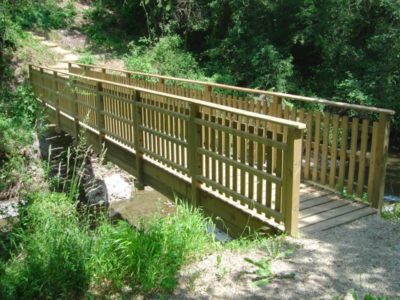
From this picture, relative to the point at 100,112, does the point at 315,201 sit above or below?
below

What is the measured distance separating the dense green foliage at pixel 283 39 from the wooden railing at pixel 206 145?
7665 millimetres

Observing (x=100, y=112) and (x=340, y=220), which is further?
(x=100, y=112)

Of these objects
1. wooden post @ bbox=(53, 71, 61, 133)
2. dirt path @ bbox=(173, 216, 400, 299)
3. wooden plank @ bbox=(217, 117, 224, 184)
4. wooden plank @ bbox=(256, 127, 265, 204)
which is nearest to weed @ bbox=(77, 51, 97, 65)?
wooden post @ bbox=(53, 71, 61, 133)

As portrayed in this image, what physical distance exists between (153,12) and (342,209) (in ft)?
48.5

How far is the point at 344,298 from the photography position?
3.43m

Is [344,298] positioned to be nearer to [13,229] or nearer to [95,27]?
[13,229]

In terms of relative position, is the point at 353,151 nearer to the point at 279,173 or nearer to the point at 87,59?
the point at 279,173

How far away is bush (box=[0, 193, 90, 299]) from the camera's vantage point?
3680 mm

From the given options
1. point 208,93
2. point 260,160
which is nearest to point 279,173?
point 260,160

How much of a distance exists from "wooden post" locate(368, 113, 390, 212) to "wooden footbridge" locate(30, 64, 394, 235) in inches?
0.4

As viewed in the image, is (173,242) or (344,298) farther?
(173,242)

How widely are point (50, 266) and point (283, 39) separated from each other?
14328 millimetres

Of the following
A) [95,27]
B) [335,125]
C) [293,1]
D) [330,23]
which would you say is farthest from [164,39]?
[335,125]

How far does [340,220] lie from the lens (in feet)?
16.5
